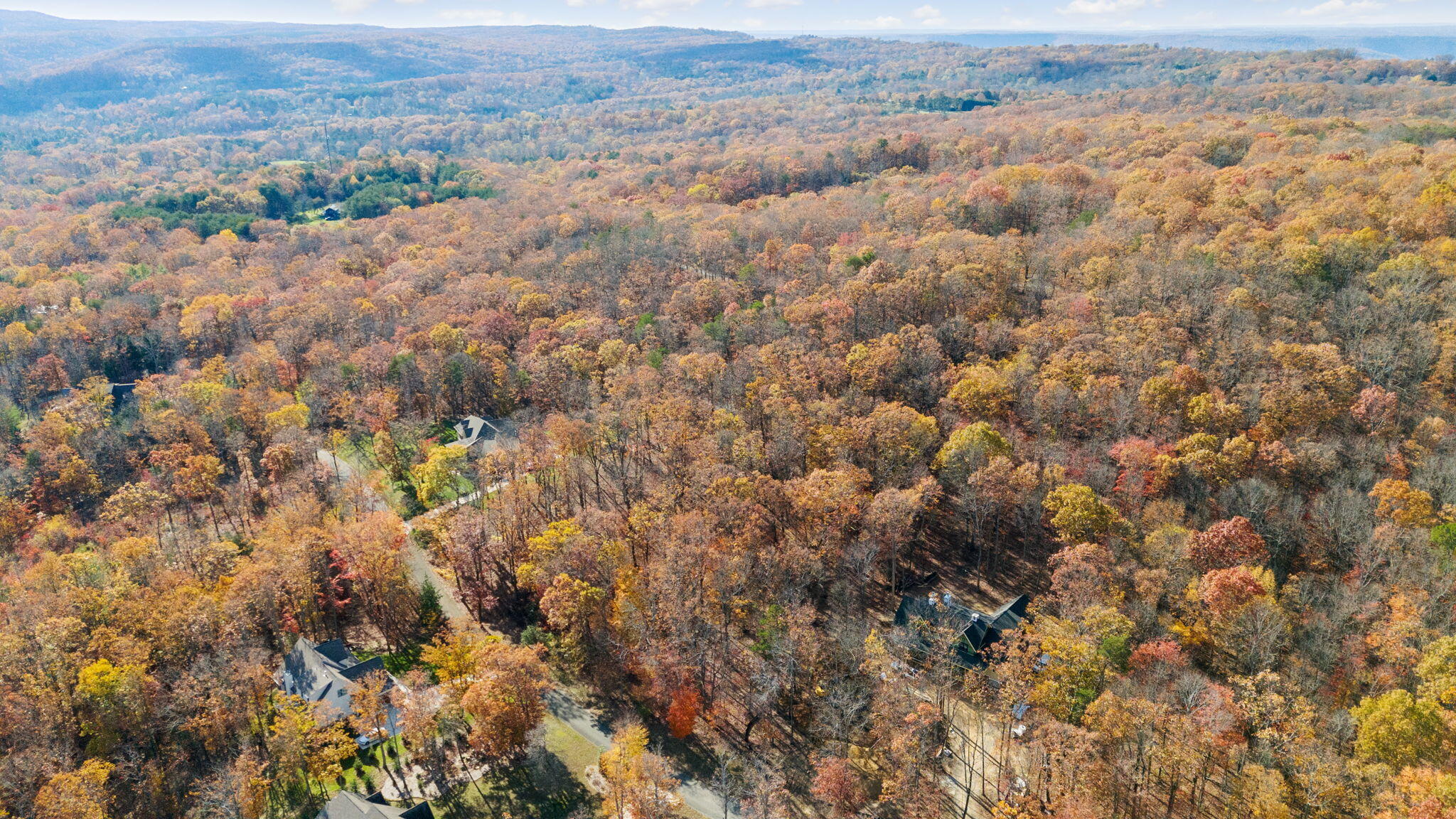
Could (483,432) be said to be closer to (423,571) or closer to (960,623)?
(423,571)

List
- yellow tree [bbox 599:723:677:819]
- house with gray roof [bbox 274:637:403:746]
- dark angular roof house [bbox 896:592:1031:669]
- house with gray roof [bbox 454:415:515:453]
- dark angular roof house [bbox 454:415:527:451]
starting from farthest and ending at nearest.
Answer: dark angular roof house [bbox 454:415:527:451], house with gray roof [bbox 454:415:515:453], dark angular roof house [bbox 896:592:1031:669], house with gray roof [bbox 274:637:403:746], yellow tree [bbox 599:723:677:819]

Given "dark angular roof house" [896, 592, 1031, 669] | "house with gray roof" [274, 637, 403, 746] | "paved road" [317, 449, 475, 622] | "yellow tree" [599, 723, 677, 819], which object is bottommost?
"paved road" [317, 449, 475, 622]

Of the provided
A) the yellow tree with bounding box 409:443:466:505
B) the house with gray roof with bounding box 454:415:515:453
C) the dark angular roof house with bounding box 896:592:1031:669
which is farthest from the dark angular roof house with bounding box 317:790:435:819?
the house with gray roof with bounding box 454:415:515:453

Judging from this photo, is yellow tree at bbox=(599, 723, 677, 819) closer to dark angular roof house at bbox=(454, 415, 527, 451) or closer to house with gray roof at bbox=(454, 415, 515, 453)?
house with gray roof at bbox=(454, 415, 515, 453)

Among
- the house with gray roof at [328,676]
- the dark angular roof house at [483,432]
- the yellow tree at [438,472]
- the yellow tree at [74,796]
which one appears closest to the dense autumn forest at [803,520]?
the yellow tree at [74,796]

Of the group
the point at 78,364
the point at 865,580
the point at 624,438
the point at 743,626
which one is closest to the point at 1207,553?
Answer: the point at 865,580

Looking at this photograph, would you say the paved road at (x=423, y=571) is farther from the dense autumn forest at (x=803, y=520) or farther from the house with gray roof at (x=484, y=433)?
the house with gray roof at (x=484, y=433)
